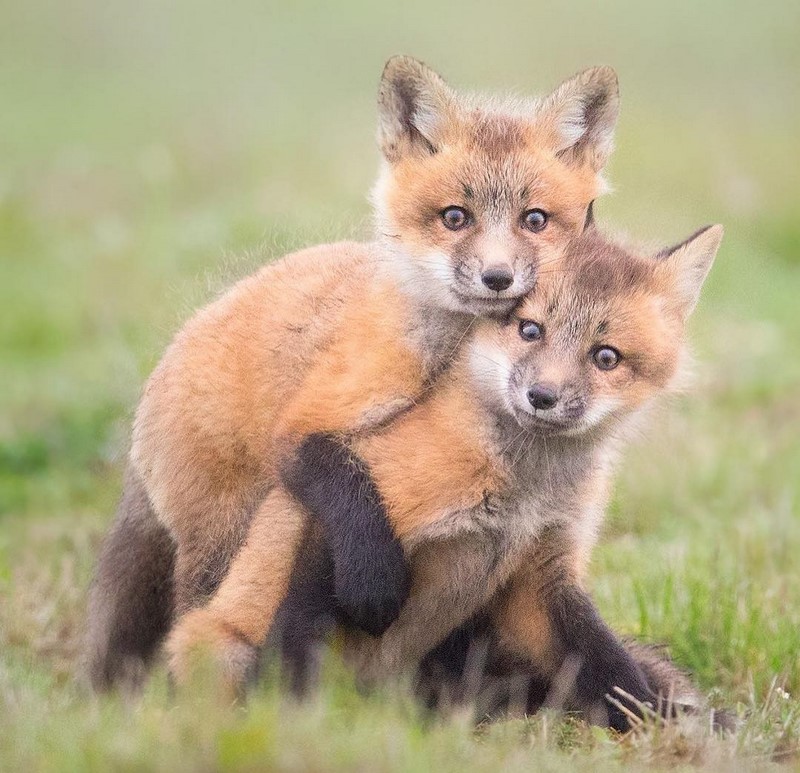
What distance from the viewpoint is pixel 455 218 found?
18.4 ft

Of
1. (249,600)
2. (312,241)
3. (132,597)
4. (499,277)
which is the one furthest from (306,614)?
(312,241)

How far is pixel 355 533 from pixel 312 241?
8.55ft

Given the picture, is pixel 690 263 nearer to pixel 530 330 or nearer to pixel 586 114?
pixel 530 330

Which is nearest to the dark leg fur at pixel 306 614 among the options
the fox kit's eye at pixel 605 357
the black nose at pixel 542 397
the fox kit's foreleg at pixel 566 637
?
the fox kit's foreleg at pixel 566 637

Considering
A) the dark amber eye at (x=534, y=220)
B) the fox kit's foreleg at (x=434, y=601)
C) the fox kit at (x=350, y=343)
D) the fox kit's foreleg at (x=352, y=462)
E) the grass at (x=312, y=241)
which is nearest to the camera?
the grass at (x=312, y=241)

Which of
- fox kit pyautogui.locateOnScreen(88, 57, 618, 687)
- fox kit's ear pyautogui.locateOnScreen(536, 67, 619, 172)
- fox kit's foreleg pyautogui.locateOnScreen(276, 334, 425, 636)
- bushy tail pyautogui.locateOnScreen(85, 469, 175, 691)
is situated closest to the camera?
fox kit's foreleg pyautogui.locateOnScreen(276, 334, 425, 636)

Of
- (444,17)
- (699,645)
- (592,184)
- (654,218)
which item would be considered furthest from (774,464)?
(444,17)

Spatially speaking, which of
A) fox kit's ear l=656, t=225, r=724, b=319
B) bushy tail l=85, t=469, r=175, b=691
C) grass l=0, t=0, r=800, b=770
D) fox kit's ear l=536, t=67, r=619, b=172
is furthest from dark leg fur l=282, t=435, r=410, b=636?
fox kit's ear l=536, t=67, r=619, b=172

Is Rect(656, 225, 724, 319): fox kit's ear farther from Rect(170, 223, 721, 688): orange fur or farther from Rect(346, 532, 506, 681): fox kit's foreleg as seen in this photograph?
Rect(346, 532, 506, 681): fox kit's foreleg

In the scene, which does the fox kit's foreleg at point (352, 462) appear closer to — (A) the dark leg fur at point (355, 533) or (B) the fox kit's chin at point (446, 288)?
(A) the dark leg fur at point (355, 533)

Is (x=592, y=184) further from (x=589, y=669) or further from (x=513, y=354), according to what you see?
(x=589, y=669)

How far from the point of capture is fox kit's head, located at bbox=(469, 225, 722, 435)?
4.94 meters

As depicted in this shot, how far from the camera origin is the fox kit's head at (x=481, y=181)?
5.32 m

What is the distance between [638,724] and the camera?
16.0 ft
